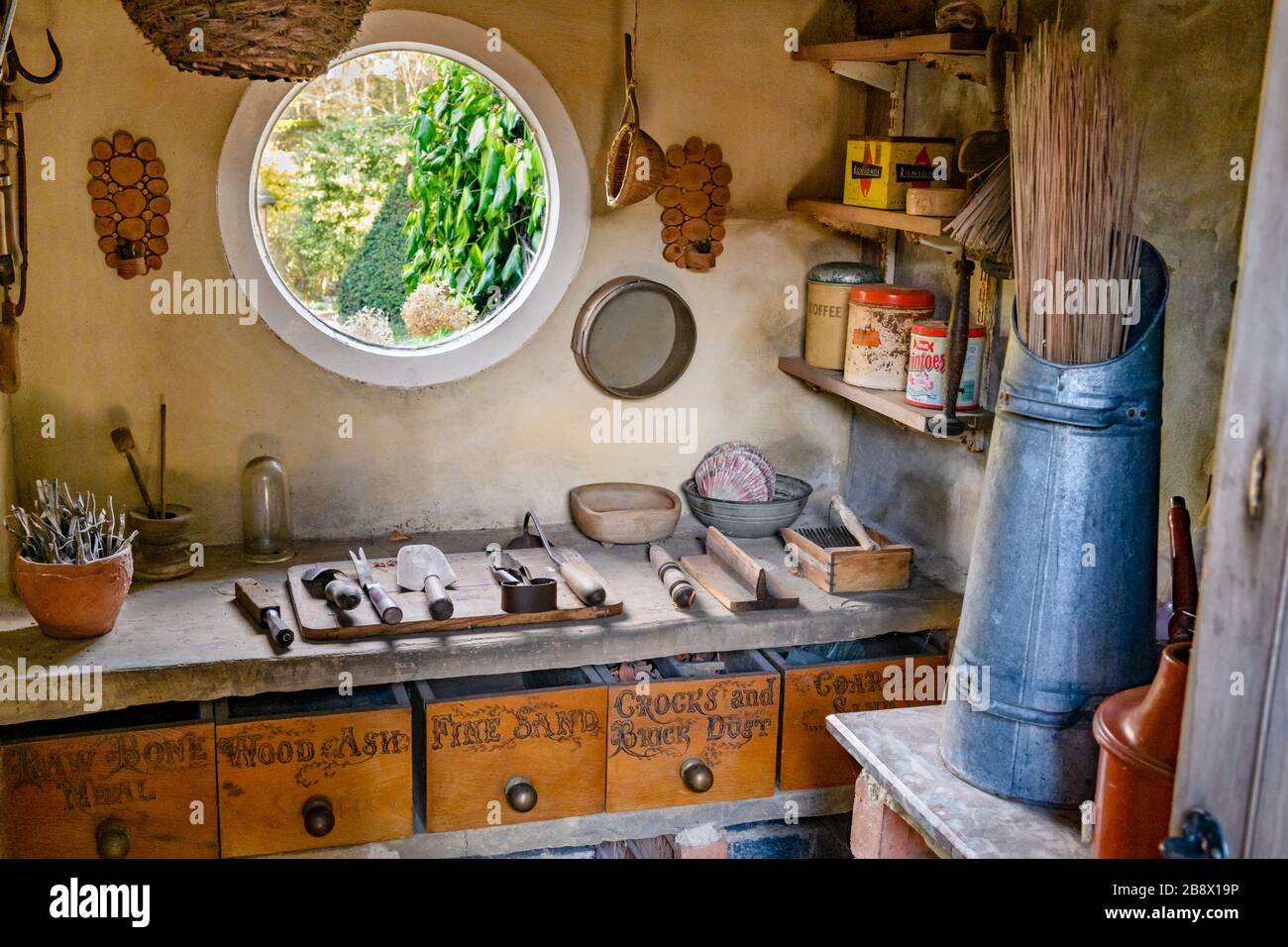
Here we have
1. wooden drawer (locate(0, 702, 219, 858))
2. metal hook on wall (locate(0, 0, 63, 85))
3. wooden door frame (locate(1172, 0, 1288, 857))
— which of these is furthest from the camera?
metal hook on wall (locate(0, 0, 63, 85))

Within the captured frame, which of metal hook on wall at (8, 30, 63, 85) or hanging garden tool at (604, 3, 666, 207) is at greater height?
metal hook on wall at (8, 30, 63, 85)

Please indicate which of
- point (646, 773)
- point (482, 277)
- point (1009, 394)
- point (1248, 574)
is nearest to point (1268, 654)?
point (1248, 574)

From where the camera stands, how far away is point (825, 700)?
264 centimetres

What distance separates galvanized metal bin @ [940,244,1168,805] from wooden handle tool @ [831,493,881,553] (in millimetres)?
1105

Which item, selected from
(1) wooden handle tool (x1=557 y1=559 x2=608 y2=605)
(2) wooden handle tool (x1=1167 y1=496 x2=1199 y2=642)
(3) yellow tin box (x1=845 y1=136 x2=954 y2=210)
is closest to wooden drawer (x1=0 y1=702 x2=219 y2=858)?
(1) wooden handle tool (x1=557 y1=559 x2=608 y2=605)

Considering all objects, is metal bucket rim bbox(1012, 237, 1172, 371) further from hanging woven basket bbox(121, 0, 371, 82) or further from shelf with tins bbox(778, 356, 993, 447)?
hanging woven basket bbox(121, 0, 371, 82)

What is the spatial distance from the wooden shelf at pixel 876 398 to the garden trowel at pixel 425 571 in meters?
1.01

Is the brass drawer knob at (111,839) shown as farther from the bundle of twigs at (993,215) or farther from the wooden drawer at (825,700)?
the bundle of twigs at (993,215)

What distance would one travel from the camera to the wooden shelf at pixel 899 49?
2.35 meters

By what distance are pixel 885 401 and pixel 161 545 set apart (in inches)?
64.4

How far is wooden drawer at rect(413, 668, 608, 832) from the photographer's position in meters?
2.41

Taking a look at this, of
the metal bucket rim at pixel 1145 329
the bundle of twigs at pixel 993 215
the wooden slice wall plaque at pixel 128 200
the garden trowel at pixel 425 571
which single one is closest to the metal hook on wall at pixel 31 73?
the wooden slice wall plaque at pixel 128 200

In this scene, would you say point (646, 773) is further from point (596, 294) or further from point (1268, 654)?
point (1268, 654)

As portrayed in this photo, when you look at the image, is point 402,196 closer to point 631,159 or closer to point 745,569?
point 631,159
